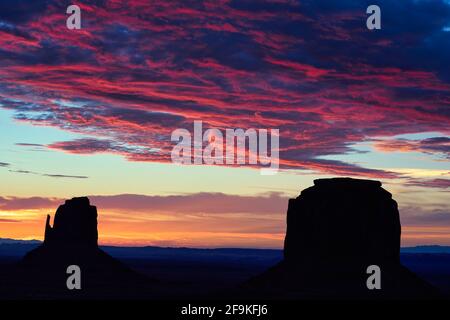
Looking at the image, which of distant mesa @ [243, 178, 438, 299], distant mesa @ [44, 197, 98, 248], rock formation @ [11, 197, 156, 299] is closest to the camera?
distant mesa @ [243, 178, 438, 299]

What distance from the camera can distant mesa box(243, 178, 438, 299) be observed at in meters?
110

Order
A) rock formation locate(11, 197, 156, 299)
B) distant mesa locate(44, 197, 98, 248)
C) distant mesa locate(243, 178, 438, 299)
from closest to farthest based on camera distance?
distant mesa locate(243, 178, 438, 299) → rock formation locate(11, 197, 156, 299) → distant mesa locate(44, 197, 98, 248)

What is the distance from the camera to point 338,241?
117 metres

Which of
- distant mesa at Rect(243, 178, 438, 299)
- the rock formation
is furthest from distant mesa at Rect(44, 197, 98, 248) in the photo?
distant mesa at Rect(243, 178, 438, 299)

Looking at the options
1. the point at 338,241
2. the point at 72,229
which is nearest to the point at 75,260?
the point at 72,229

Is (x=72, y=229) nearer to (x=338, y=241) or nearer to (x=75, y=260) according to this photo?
(x=75, y=260)

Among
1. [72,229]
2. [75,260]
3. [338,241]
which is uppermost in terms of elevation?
[72,229]

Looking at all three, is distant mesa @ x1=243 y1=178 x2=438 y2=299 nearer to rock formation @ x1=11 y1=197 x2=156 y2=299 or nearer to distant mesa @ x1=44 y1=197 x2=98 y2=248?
rock formation @ x1=11 y1=197 x2=156 y2=299

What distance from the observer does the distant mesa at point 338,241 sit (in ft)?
360

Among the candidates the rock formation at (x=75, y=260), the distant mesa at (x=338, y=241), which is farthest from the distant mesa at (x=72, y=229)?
the distant mesa at (x=338, y=241)
